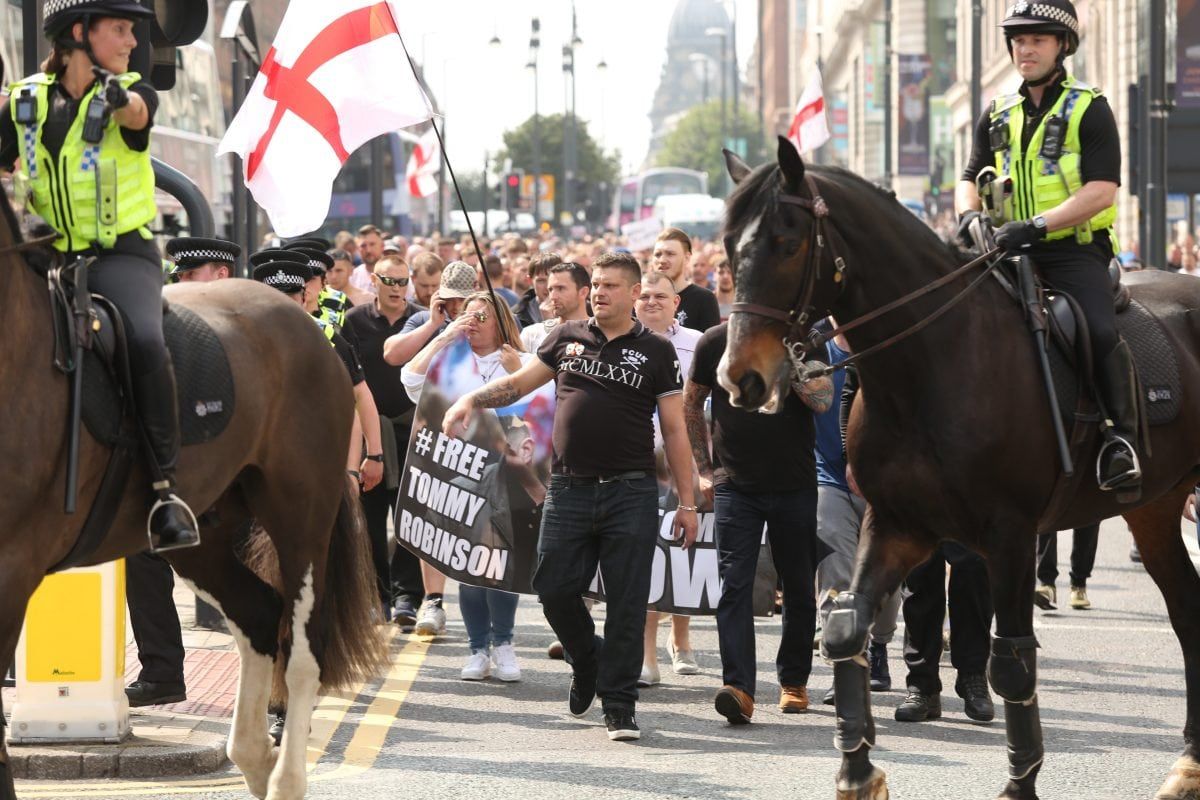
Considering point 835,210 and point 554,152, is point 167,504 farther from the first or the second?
point 554,152

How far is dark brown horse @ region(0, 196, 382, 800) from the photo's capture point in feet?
23.5

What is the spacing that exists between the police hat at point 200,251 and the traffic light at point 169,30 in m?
0.78

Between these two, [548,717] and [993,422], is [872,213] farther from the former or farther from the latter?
[548,717]

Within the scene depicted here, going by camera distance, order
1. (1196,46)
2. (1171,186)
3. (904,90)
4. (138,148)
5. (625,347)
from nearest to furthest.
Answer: (138,148)
(625,347)
(1171,186)
(1196,46)
(904,90)

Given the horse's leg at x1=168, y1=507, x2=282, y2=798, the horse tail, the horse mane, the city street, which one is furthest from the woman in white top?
the horse mane

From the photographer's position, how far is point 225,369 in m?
7.00

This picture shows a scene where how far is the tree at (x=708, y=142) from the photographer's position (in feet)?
490

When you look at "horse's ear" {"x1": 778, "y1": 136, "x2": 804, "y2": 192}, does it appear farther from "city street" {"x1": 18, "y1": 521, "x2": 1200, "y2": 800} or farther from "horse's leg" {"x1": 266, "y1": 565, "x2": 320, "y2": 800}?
"city street" {"x1": 18, "y1": 521, "x2": 1200, "y2": 800}

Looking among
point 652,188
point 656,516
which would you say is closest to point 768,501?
point 656,516

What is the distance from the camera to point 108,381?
6.36 m

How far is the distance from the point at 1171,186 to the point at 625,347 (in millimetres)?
16101

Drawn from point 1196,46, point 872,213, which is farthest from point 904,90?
point 872,213

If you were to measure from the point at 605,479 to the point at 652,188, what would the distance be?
3178 inches

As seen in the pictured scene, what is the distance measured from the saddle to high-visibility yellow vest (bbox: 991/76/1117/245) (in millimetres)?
3190
